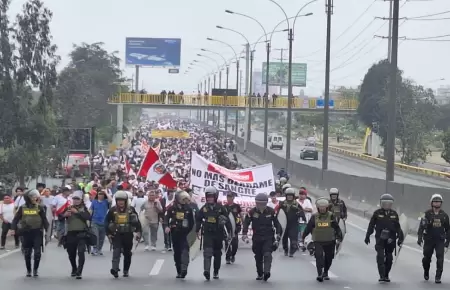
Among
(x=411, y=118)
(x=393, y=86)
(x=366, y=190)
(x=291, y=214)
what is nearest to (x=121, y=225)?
(x=291, y=214)

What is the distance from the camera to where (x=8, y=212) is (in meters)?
21.8

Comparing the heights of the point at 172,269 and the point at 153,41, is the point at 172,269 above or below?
below

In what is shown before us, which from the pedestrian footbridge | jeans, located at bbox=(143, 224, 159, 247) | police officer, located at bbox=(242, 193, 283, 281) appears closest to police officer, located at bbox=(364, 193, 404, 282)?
police officer, located at bbox=(242, 193, 283, 281)

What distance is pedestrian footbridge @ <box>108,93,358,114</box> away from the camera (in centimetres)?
8944

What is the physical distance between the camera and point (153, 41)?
99.1m

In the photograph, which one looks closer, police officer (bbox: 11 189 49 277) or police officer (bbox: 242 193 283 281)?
police officer (bbox: 242 193 283 281)

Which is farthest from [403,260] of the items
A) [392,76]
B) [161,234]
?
[392,76]

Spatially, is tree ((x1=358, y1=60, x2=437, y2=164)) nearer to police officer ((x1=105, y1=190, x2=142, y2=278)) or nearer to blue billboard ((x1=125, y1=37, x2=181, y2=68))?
blue billboard ((x1=125, y1=37, x2=181, y2=68))

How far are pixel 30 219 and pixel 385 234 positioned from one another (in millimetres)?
5878

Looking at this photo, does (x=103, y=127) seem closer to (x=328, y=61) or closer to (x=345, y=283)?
(x=328, y=61)

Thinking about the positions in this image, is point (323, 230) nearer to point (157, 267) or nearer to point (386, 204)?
point (386, 204)

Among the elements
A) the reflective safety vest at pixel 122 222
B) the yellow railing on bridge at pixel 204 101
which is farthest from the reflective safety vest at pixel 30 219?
the yellow railing on bridge at pixel 204 101

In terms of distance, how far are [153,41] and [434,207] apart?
3362 inches

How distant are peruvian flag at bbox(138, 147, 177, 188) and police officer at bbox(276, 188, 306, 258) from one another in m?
6.31
